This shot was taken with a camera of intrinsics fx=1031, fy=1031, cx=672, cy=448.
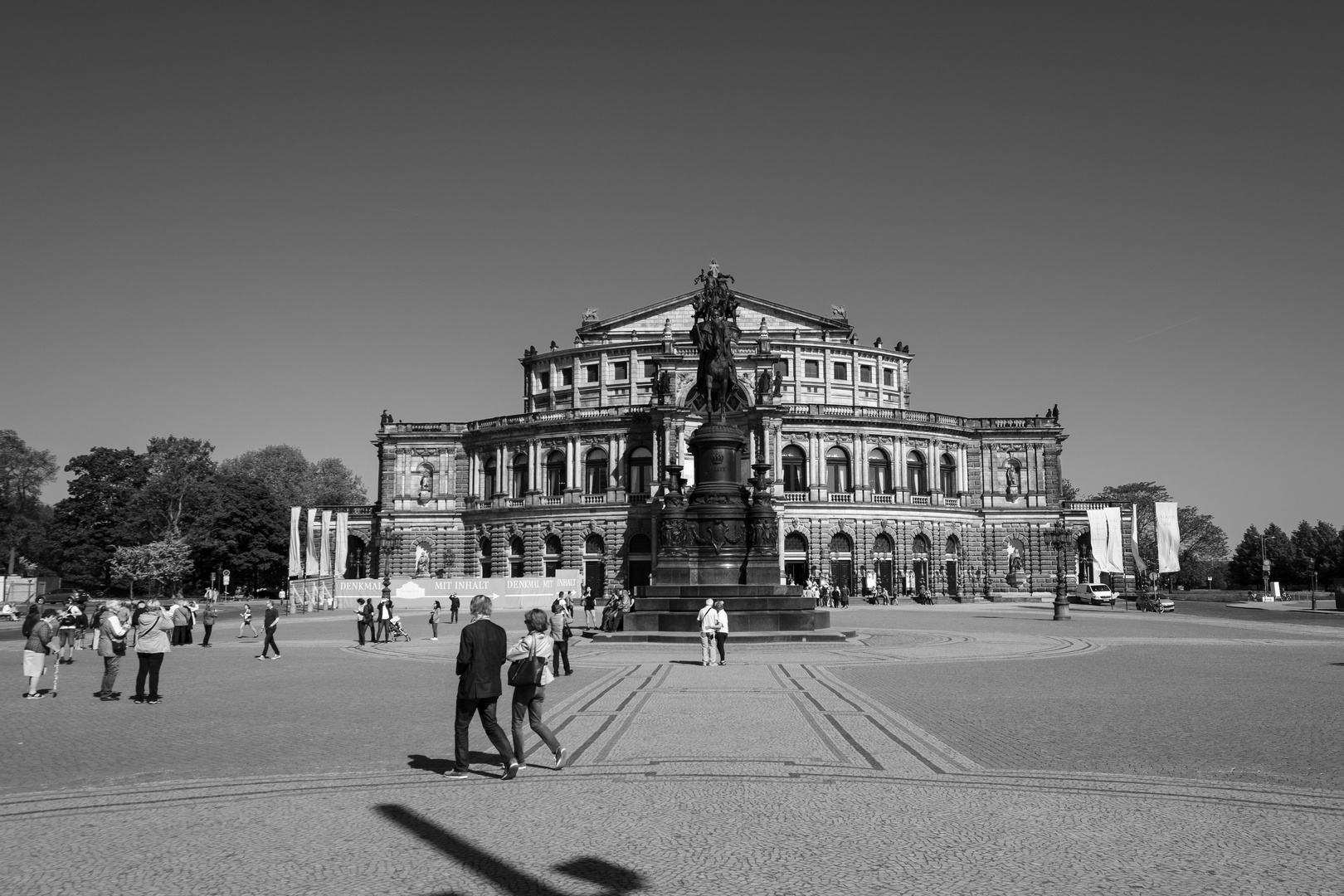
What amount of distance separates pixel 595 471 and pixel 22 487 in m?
59.3

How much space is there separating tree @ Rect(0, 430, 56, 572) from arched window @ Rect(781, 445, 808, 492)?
2661 inches

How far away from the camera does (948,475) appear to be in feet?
282

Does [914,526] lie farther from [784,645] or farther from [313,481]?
[313,481]

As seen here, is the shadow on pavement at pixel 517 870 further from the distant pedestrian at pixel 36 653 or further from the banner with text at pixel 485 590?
the banner with text at pixel 485 590

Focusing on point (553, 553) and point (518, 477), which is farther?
point (518, 477)

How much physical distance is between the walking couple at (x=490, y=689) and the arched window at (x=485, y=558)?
75393mm

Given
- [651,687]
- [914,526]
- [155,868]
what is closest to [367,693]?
[651,687]

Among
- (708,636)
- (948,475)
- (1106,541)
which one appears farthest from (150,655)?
(948,475)

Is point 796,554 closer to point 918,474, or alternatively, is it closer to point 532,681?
point 918,474

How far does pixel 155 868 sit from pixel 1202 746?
10939mm

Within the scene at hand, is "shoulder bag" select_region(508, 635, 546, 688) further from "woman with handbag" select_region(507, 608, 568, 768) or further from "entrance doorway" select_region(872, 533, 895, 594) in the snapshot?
"entrance doorway" select_region(872, 533, 895, 594)

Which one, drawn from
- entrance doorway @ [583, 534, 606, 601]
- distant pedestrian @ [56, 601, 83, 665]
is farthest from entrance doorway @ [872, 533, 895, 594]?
distant pedestrian @ [56, 601, 83, 665]

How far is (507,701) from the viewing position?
1672 centimetres

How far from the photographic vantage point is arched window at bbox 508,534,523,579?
83.4 m
